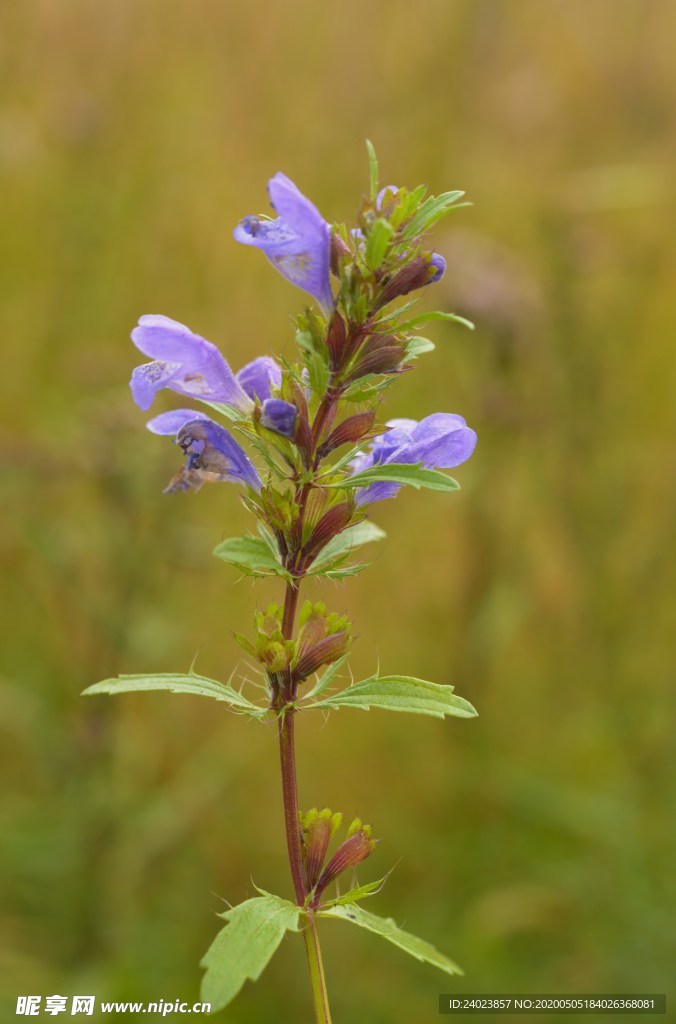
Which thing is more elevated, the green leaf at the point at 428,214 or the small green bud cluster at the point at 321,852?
the green leaf at the point at 428,214

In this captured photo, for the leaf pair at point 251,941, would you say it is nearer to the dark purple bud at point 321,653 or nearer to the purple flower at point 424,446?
the dark purple bud at point 321,653

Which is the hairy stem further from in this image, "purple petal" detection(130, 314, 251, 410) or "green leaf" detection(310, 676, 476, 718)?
"purple petal" detection(130, 314, 251, 410)

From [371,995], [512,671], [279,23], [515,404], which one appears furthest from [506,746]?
[279,23]

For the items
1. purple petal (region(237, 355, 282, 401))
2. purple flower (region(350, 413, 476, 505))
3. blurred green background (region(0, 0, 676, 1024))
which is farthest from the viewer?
blurred green background (region(0, 0, 676, 1024))

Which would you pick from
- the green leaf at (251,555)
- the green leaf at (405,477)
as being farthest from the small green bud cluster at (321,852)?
the green leaf at (405,477)

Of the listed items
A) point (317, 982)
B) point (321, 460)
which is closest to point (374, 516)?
point (321, 460)

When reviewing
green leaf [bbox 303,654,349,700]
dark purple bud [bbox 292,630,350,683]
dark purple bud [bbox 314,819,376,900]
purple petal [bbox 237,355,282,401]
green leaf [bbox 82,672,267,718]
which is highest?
purple petal [bbox 237,355,282,401]

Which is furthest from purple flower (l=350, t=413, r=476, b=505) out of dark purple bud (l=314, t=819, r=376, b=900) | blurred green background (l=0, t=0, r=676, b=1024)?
blurred green background (l=0, t=0, r=676, b=1024)
